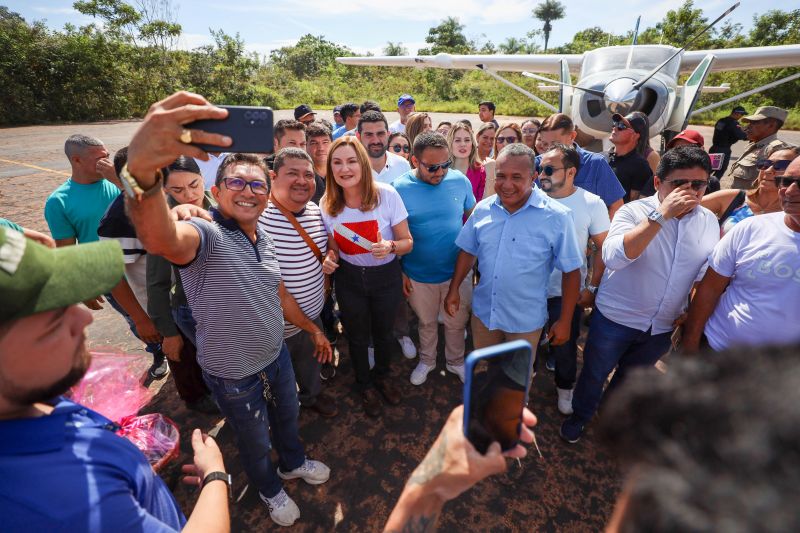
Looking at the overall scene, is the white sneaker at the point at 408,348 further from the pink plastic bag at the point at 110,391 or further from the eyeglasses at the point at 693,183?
the eyeglasses at the point at 693,183

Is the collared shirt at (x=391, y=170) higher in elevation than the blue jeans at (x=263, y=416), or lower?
higher

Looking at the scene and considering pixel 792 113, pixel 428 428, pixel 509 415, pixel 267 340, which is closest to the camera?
pixel 509 415

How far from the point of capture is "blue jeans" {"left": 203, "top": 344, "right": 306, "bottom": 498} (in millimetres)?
1938

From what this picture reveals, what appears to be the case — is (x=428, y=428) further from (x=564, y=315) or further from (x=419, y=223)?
(x=419, y=223)

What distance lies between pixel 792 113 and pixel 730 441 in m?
28.9

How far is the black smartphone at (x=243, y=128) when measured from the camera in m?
1.21

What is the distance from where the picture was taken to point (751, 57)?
355 inches

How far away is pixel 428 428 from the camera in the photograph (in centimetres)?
286

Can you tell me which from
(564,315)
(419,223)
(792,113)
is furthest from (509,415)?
(792,113)

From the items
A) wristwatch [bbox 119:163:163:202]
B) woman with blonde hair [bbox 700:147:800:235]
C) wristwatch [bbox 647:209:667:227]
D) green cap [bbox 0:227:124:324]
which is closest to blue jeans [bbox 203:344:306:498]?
wristwatch [bbox 119:163:163:202]

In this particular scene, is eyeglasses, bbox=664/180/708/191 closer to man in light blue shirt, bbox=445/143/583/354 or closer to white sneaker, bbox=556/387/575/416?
man in light blue shirt, bbox=445/143/583/354

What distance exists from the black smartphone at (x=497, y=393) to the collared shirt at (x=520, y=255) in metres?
1.57

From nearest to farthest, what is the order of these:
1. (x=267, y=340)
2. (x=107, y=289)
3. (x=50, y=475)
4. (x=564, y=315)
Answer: (x=50, y=475), (x=107, y=289), (x=267, y=340), (x=564, y=315)

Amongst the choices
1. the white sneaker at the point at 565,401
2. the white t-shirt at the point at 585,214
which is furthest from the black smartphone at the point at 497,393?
the white sneaker at the point at 565,401
